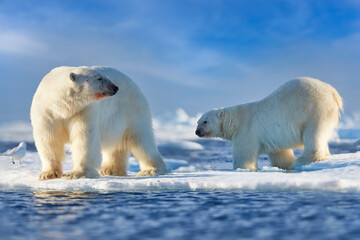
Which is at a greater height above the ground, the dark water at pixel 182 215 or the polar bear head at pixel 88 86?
the polar bear head at pixel 88 86

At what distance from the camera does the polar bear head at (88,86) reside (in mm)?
5750

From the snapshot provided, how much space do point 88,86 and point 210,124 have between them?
176 inches

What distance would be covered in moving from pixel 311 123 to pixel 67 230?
6.76 m

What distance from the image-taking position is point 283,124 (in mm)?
9039

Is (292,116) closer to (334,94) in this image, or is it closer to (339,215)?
(334,94)

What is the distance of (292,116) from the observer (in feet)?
29.2

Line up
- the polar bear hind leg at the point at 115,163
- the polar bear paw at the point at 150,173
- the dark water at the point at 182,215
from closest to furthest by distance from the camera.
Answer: the dark water at the point at 182,215, the polar bear paw at the point at 150,173, the polar bear hind leg at the point at 115,163

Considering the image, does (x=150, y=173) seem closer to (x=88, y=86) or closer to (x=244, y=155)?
(x=88, y=86)

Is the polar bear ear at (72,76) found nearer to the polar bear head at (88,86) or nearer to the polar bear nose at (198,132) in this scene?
the polar bear head at (88,86)

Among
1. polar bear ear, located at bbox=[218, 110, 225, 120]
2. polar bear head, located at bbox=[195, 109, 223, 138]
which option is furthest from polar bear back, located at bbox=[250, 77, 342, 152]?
polar bear head, located at bbox=[195, 109, 223, 138]

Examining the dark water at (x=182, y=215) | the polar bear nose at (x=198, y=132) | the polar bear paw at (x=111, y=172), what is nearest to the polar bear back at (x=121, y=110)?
the polar bear paw at (x=111, y=172)

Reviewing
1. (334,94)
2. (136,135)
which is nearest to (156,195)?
(136,135)

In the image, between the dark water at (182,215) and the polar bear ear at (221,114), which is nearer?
the dark water at (182,215)

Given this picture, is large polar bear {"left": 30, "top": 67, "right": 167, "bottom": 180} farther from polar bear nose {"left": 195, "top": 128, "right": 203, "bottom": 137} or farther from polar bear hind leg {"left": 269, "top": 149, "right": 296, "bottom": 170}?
polar bear hind leg {"left": 269, "top": 149, "right": 296, "bottom": 170}
